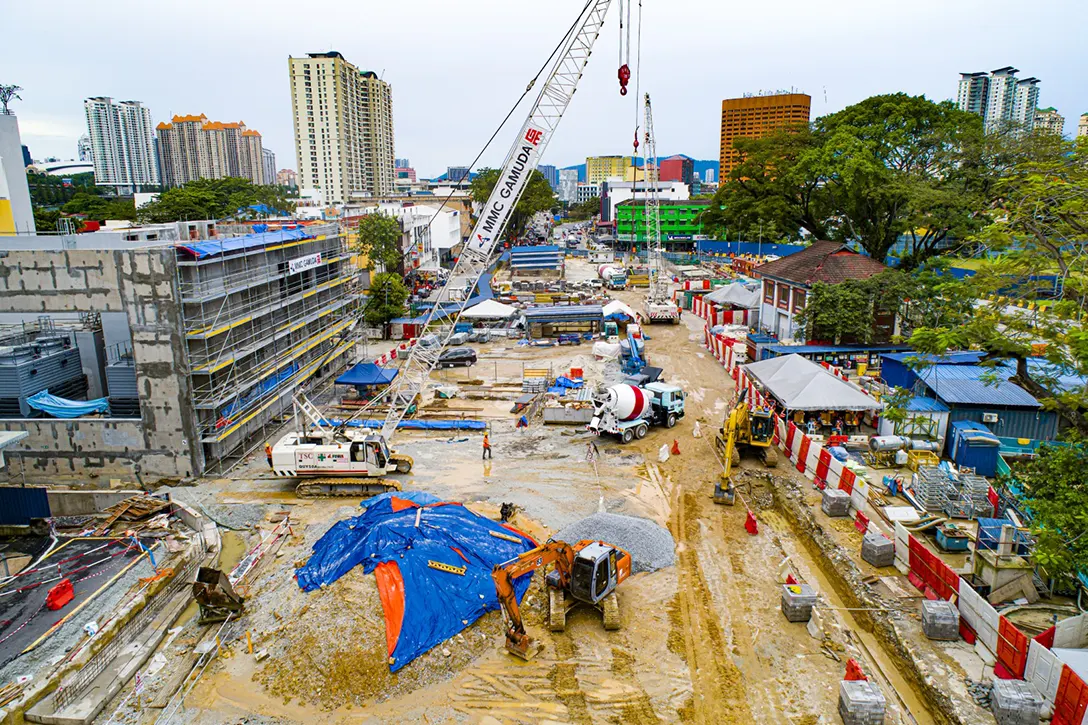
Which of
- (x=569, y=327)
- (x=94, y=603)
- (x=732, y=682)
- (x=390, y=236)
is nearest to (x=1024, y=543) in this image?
(x=732, y=682)

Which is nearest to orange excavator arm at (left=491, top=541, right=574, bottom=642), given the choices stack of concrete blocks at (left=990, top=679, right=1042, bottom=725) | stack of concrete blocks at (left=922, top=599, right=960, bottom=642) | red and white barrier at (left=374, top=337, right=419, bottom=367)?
stack of concrete blocks at (left=922, top=599, right=960, bottom=642)

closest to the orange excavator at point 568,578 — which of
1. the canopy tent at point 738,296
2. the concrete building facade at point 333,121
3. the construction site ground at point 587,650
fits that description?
the construction site ground at point 587,650

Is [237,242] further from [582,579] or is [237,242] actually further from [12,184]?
[582,579]

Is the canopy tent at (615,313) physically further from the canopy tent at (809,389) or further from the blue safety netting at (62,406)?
the blue safety netting at (62,406)

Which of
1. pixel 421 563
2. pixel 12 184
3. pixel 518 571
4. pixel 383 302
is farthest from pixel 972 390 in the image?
pixel 12 184

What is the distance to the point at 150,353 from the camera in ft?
78.5

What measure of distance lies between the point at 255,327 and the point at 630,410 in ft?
54.8

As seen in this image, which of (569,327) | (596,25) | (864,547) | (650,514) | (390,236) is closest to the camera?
(864,547)

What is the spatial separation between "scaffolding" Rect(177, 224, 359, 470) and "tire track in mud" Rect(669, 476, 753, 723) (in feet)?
58.0

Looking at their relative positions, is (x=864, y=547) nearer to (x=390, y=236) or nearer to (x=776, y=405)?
(x=776, y=405)

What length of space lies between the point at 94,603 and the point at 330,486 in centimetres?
800

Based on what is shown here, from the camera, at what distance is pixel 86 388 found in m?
28.6

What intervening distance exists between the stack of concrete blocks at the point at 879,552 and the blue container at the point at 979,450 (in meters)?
A: 7.71

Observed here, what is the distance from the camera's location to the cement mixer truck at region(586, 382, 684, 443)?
28328 millimetres
